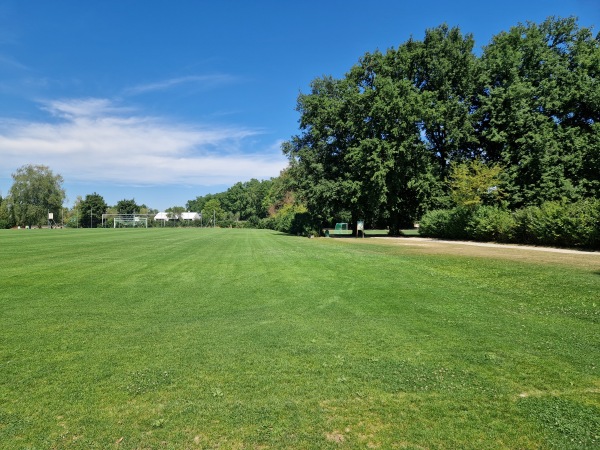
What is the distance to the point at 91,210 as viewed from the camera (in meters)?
105

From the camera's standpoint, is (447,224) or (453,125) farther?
(453,125)

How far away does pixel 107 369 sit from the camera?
4.78m

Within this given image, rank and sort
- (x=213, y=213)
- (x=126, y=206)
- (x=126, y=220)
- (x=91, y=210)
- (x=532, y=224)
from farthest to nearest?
(x=213, y=213) < (x=126, y=206) < (x=126, y=220) < (x=91, y=210) < (x=532, y=224)

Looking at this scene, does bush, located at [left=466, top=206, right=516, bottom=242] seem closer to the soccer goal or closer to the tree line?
the tree line

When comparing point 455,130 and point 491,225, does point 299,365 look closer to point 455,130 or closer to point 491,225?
point 491,225

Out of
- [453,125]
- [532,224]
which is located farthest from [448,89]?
[532,224]

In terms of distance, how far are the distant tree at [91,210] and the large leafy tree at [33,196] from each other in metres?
8.38

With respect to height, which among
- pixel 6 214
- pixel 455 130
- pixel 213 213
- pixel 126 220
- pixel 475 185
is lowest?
pixel 126 220

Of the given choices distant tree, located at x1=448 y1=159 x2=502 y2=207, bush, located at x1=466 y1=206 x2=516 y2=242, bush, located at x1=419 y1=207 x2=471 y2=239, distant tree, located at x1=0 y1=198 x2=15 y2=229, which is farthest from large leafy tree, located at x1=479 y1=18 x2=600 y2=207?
distant tree, located at x1=0 y1=198 x2=15 y2=229

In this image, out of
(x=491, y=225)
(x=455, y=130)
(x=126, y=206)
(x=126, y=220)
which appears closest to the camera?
(x=491, y=225)

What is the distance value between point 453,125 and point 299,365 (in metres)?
36.4

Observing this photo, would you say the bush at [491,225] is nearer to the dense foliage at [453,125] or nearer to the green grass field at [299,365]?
the dense foliage at [453,125]

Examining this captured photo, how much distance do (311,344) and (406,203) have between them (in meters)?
37.7

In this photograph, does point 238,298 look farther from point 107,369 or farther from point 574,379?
point 574,379
